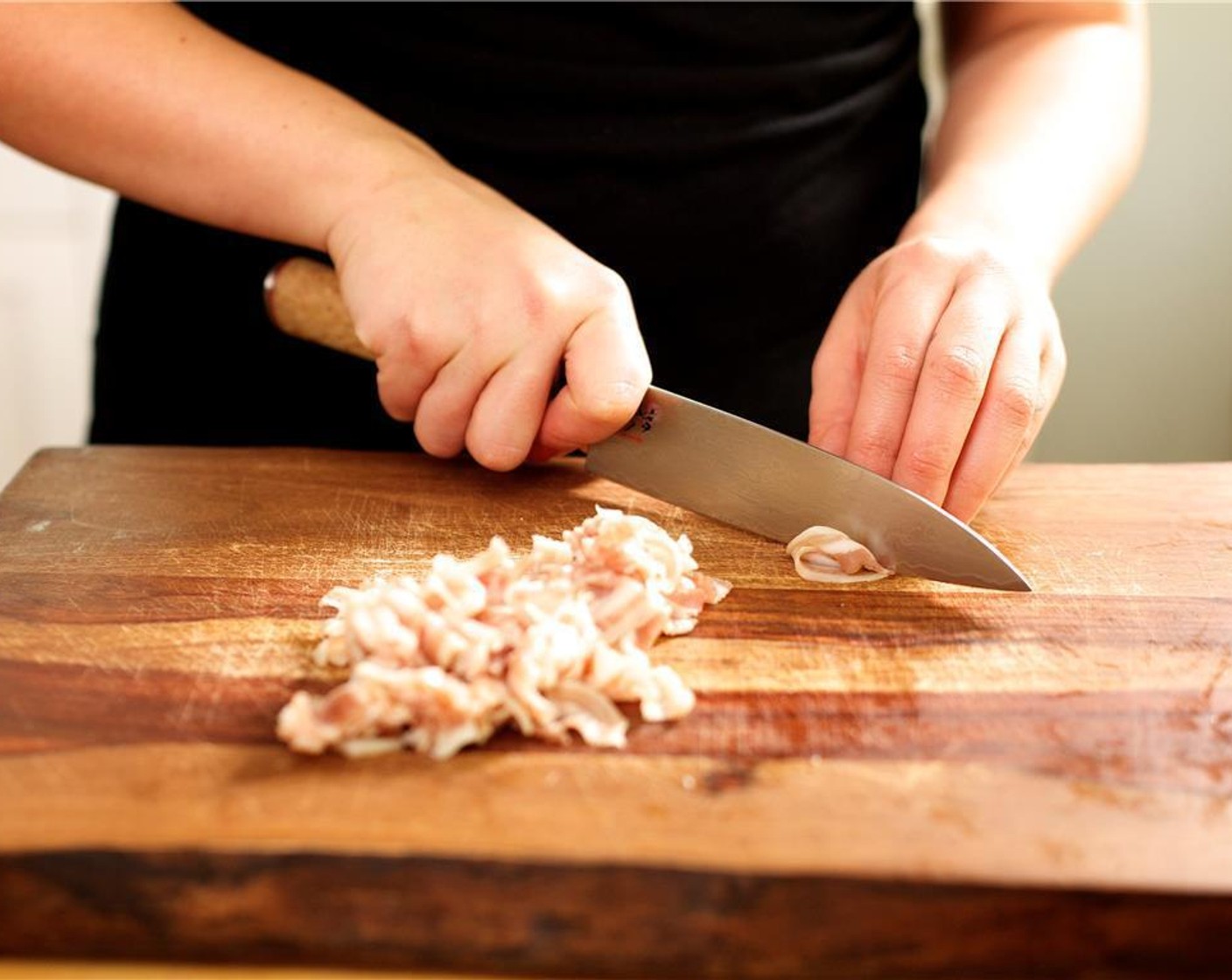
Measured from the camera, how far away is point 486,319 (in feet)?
3.81

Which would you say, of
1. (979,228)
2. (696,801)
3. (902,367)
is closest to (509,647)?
(696,801)

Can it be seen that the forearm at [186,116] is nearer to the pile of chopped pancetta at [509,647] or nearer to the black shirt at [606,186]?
Answer: the black shirt at [606,186]

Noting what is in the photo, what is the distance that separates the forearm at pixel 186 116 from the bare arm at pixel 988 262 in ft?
1.49

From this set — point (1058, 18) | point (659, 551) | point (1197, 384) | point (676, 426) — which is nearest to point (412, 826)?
point (659, 551)

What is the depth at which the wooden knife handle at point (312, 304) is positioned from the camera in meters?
1.29

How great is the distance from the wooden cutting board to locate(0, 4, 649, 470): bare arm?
0.73 ft

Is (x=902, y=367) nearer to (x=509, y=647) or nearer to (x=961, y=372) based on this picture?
(x=961, y=372)

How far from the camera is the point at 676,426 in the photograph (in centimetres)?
119

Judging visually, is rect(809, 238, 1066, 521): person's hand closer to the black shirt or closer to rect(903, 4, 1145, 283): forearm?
rect(903, 4, 1145, 283): forearm

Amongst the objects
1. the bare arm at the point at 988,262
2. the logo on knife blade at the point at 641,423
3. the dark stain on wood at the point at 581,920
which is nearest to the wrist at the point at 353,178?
the logo on knife blade at the point at 641,423

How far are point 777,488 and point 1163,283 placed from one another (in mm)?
1478

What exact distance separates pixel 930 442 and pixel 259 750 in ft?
1.96

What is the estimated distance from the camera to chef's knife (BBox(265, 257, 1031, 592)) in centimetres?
108

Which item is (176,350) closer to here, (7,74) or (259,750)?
(7,74)
